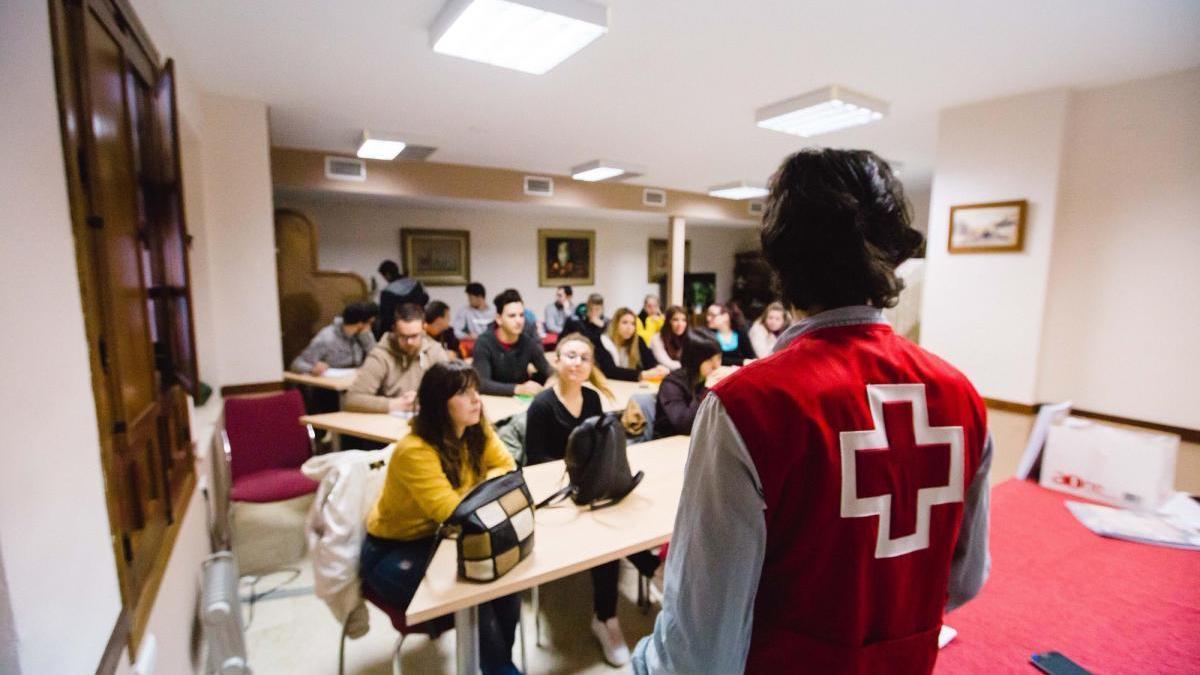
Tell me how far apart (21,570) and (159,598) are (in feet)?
3.65

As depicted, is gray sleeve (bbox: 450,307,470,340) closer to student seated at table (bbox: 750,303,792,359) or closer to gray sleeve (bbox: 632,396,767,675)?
student seated at table (bbox: 750,303,792,359)

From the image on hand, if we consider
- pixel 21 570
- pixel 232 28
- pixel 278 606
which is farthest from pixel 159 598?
pixel 232 28

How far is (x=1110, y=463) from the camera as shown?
196cm

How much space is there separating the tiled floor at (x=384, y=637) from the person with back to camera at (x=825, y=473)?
177 cm

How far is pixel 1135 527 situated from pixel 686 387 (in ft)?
5.95

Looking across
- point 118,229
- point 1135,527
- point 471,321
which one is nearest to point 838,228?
point 118,229

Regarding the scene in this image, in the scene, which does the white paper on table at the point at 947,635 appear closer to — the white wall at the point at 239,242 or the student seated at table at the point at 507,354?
the student seated at table at the point at 507,354

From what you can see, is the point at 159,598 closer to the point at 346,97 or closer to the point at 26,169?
the point at 26,169

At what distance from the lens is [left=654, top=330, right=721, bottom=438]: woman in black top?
2.89m

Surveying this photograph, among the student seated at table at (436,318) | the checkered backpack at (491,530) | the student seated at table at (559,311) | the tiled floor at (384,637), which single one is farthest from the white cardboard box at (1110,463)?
the student seated at table at (559,311)

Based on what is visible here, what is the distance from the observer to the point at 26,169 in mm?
890

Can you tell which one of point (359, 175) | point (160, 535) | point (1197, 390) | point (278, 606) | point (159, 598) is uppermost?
point (359, 175)

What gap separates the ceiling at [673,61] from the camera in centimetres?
235

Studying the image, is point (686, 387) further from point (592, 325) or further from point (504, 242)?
point (504, 242)
